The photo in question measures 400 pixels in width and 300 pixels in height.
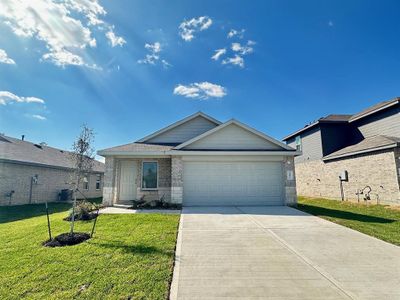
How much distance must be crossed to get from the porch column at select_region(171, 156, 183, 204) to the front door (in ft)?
9.01

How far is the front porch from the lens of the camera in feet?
39.7

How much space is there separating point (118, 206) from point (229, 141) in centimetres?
695

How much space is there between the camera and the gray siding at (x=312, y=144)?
60.4ft

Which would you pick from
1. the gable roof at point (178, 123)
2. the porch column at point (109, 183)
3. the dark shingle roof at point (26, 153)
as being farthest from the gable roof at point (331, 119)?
the dark shingle roof at point (26, 153)

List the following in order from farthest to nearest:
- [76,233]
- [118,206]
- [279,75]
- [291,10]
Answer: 1. [279,75]
2. [118,206]
3. [291,10]
4. [76,233]

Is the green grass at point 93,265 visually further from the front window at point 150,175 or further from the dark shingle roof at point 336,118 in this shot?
the dark shingle roof at point 336,118

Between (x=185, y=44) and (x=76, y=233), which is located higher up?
(x=185, y=44)

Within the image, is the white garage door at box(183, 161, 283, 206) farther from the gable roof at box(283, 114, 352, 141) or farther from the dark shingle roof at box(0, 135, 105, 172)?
the dark shingle roof at box(0, 135, 105, 172)

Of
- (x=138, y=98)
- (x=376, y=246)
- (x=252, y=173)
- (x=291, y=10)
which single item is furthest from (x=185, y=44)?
(x=376, y=246)

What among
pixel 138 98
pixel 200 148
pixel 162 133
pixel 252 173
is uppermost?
pixel 138 98

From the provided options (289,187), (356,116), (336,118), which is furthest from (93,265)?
(336,118)

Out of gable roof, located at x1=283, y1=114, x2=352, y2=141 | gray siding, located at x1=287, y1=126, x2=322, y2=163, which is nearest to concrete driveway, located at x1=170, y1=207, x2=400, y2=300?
gray siding, located at x1=287, y1=126, x2=322, y2=163

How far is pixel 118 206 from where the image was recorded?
11.4 meters

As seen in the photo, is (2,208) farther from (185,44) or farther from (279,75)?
(279,75)
